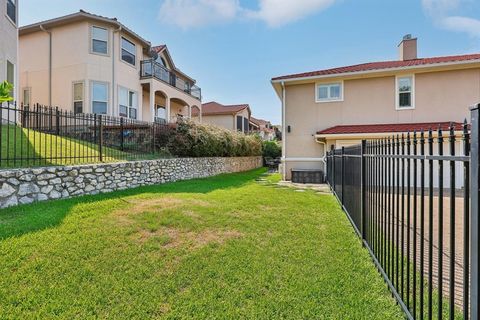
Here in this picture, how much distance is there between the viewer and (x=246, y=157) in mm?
22562

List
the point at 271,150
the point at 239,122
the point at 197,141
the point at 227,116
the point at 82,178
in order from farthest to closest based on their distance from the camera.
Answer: the point at 239,122, the point at 227,116, the point at 271,150, the point at 197,141, the point at 82,178

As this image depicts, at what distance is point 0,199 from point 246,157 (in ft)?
57.6

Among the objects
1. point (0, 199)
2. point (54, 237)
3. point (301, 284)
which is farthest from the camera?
point (0, 199)

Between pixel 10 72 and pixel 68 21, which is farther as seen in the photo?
pixel 68 21

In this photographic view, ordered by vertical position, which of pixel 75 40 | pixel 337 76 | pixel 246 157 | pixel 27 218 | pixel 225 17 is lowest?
pixel 27 218

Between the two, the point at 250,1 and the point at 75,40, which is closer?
the point at 250,1

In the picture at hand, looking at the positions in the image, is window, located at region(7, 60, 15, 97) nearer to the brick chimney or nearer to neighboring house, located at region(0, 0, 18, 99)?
neighboring house, located at region(0, 0, 18, 99)

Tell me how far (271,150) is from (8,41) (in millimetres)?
22231

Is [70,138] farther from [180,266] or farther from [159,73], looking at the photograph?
[159,73]

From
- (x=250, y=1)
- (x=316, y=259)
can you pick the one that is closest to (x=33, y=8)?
(x=250, y=1)

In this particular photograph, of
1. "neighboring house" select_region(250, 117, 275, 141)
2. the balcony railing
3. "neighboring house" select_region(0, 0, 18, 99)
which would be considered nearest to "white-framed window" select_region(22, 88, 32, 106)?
"neighboring house" select_region(0, 0, 18, 99)

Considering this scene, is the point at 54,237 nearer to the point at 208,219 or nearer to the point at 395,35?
the point at 208,219

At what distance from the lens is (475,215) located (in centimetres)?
161

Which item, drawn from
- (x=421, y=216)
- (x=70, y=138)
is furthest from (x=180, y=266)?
(x=70, y=138)
